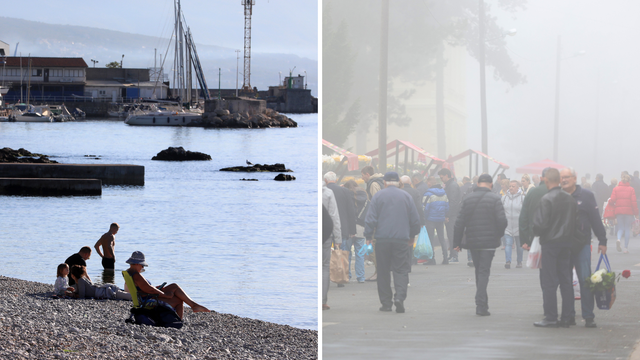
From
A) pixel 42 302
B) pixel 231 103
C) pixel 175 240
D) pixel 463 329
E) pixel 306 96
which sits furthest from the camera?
pixel 306 96

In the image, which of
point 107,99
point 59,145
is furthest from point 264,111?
point 59,145

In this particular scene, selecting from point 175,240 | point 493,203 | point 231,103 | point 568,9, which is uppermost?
point 231,103

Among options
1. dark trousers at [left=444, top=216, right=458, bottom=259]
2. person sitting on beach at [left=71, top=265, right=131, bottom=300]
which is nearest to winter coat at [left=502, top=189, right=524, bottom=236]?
dark trousers at [left=444, top=216, right=458, bottom=259]

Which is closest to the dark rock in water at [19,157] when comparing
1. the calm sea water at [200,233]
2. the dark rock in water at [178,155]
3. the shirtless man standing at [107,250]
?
the calm sea water at [200,233]

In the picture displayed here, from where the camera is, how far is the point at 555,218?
501 centimetres

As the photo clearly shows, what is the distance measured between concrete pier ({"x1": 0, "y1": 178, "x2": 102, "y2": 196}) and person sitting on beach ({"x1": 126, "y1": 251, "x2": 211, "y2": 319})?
2015 cm

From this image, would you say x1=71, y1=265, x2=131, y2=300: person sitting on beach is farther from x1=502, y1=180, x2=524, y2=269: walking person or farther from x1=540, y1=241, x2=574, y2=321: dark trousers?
x1=540, y1=241, x2=574, y2=321: dark trousers

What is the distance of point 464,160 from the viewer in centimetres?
497

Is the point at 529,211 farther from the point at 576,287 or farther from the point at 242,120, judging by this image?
the point at 242,120

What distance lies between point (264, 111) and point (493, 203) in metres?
104

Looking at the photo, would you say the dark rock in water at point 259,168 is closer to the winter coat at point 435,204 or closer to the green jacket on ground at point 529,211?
the winter coat at point 435,204

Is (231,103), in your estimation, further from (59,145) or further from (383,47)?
(383,47)

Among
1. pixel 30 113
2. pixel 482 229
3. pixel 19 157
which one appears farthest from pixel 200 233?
pixel 30 113

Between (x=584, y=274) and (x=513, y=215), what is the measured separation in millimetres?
586
